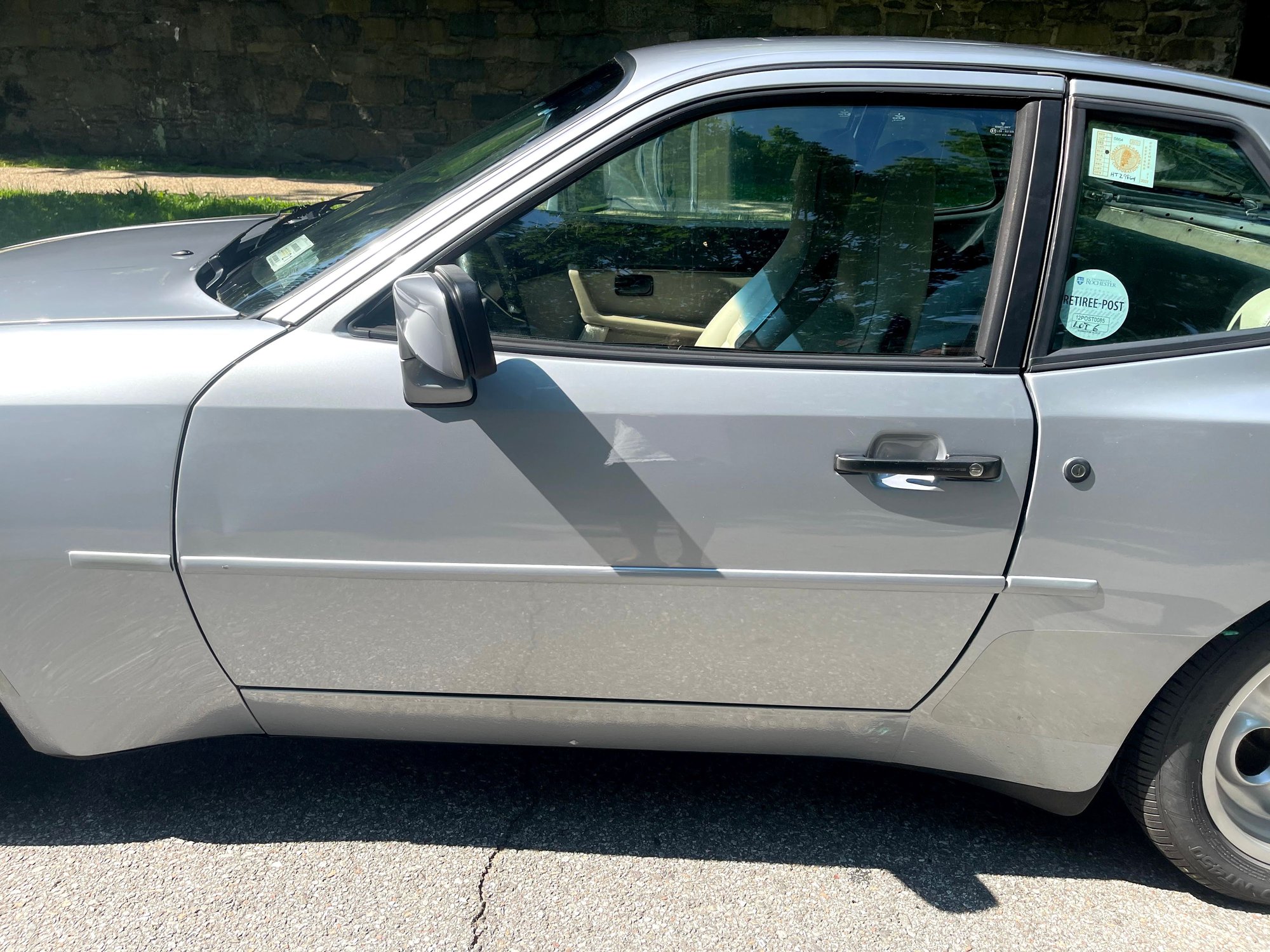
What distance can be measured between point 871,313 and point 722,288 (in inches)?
13.6

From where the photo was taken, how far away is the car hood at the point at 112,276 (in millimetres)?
2182

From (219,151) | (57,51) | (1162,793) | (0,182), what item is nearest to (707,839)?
(1162,793)

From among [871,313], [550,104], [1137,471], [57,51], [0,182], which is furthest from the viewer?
[57,51]

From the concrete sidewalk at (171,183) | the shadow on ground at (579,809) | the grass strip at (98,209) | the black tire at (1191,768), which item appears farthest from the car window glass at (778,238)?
the concrete sidewalk at (171,183)

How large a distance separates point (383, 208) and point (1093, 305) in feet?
5.18

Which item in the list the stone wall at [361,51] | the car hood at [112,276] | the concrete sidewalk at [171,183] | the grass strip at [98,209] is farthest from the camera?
the stone wall at [361,51]

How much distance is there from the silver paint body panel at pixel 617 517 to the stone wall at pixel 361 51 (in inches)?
369

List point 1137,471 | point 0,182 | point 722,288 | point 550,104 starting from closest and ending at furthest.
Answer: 1. point 1137,471
2. point 722,288
3. point 550,104
4. point 0,182

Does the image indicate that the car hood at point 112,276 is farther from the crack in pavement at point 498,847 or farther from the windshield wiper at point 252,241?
the crack in pavement at point 498,847

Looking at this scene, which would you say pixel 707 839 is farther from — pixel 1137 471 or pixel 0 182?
pixel 0 182

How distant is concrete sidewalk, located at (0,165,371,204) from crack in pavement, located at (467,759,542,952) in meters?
6.99

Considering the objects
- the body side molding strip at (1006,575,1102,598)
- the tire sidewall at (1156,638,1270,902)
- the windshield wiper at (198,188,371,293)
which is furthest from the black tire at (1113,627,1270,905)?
the windshield wiper at (198,188,371,293)

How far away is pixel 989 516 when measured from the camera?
1997 mm

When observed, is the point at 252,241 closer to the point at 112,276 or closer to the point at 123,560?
the point at 112,276
